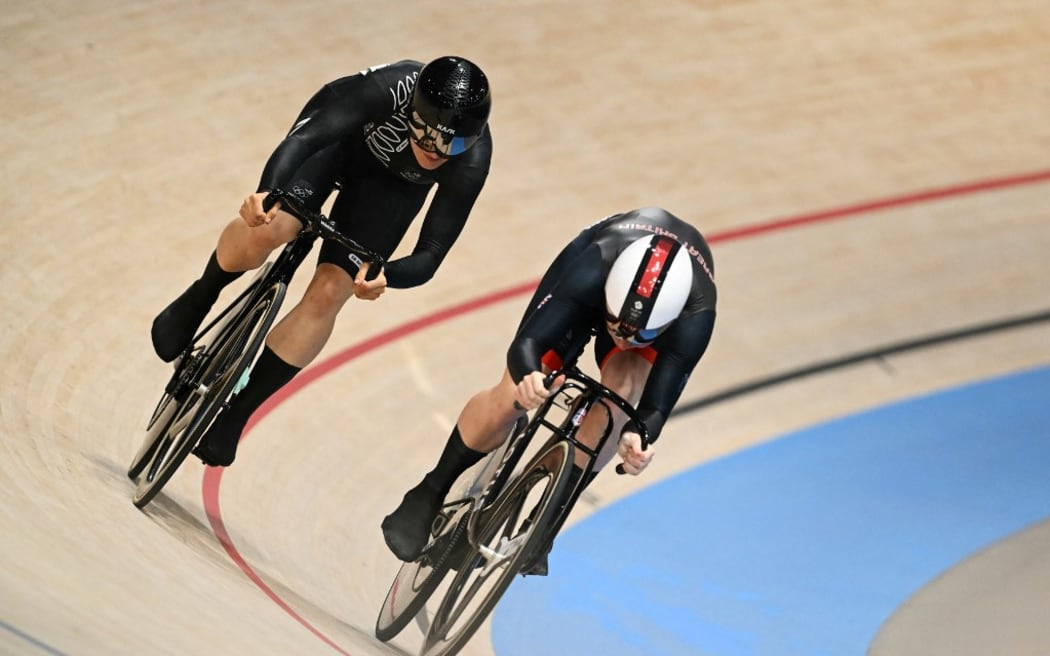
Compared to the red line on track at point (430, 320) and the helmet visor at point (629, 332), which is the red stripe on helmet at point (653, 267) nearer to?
the helmet visor at point (629, 332)

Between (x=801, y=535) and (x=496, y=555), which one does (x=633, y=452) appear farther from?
(x=801, y=535)

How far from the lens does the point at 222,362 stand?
3904mm

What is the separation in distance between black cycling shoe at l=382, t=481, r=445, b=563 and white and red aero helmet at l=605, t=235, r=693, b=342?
73 cm

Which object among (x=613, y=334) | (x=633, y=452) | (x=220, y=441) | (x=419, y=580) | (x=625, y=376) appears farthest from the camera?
(x=220, y=441)

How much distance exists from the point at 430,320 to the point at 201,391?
1.98 m

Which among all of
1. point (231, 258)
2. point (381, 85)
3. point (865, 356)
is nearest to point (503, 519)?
point (231, 258)

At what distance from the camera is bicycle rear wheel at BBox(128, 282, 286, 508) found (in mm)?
3809

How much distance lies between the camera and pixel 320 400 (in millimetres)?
5270

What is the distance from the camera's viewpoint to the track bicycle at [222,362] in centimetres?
377

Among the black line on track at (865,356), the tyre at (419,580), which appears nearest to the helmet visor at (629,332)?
the tyre at (419,580)

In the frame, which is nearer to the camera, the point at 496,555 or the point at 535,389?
the point at 535,389

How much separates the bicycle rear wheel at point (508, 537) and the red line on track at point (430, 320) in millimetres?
310

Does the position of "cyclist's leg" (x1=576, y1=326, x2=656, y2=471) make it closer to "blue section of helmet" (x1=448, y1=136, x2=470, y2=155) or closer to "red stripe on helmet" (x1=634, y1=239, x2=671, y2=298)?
"red stripe on helmet" (x1=634, y1=239, x2=671, y2=298)

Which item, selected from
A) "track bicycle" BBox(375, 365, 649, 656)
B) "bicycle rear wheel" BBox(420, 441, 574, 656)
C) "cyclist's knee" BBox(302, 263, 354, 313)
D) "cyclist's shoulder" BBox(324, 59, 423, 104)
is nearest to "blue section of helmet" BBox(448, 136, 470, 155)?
"cyclist's shoulder" BBox(324, 59, 423, 104)
